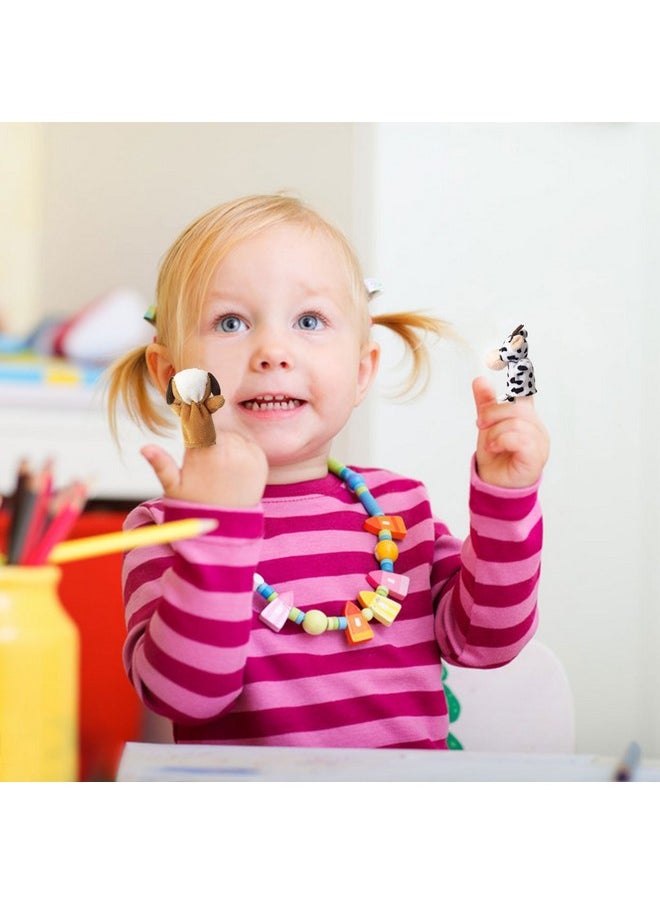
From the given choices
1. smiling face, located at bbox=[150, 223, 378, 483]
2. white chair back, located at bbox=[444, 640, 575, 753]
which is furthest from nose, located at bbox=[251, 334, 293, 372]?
white chair back, located at bbox=[444, 640, 575, 753]

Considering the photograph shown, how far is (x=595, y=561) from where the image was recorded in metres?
0.98

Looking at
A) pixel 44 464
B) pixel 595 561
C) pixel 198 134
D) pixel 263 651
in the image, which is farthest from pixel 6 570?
pixel 198 134

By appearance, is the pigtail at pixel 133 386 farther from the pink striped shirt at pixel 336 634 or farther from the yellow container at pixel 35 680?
the yellow container at pixel 35 680

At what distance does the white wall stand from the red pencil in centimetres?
48

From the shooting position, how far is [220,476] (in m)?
0.61

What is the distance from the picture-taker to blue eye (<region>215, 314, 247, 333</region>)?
2.35ft

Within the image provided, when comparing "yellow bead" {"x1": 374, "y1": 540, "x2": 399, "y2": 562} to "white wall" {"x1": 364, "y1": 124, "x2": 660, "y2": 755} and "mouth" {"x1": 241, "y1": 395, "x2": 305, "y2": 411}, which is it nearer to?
"mouth" {"x1": 241, "y1": 395, "x2": 305, "y2": 411}

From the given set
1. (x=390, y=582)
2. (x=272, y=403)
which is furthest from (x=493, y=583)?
(x=272, y=403)

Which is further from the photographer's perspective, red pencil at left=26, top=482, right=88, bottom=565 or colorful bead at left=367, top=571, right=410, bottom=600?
colorful bead at left=367, top=571, right=410, bottom=600

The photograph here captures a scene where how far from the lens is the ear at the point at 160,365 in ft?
2.50

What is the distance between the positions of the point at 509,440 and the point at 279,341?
15 cm
